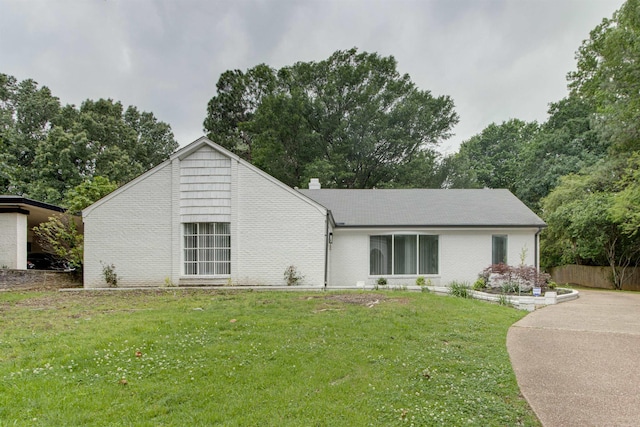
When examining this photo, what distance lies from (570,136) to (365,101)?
16777mm

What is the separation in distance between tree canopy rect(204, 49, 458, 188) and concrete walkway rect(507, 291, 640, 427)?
19922 mm

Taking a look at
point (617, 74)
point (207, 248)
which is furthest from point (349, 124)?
point (207, 248)

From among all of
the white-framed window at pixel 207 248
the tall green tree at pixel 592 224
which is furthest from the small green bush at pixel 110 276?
the tall green tree at pixel 592 224

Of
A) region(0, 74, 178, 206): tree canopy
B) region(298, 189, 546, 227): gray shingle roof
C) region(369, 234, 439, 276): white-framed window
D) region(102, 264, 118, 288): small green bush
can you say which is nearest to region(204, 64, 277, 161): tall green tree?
region(0, 74, 178, 206): tree canopy

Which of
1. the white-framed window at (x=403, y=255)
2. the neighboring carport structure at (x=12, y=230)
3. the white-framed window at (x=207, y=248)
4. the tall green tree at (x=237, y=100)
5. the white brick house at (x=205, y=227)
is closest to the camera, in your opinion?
the white brick house at (x=205, y=227)

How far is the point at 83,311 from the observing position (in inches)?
324

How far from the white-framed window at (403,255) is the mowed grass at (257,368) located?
242 inches

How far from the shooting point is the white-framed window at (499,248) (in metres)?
14.2

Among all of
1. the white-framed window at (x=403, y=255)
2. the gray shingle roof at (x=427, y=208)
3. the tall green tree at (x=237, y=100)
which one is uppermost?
the tall green tree at (x=237, y=100)

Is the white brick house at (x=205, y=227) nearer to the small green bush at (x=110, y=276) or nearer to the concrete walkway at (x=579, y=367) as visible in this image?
the small green bush at (x=110, y=276)

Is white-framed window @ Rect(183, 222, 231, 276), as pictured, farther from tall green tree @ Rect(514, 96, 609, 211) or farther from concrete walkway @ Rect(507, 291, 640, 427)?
tall green tree @ Rect(514, 96, 609, 211)

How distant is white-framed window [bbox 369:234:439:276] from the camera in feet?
47.2

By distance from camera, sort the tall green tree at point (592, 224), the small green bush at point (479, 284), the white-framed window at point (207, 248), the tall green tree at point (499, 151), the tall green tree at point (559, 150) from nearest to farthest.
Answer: the small green bush at point (479, 284)
the white-framed window at point (207, 248)
the tall green tree at point (592, 224)
the tall green tree at point (559, 150)
the tall green tree at point (499, 151)

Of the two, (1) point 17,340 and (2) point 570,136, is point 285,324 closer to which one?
(1) point 17,340
